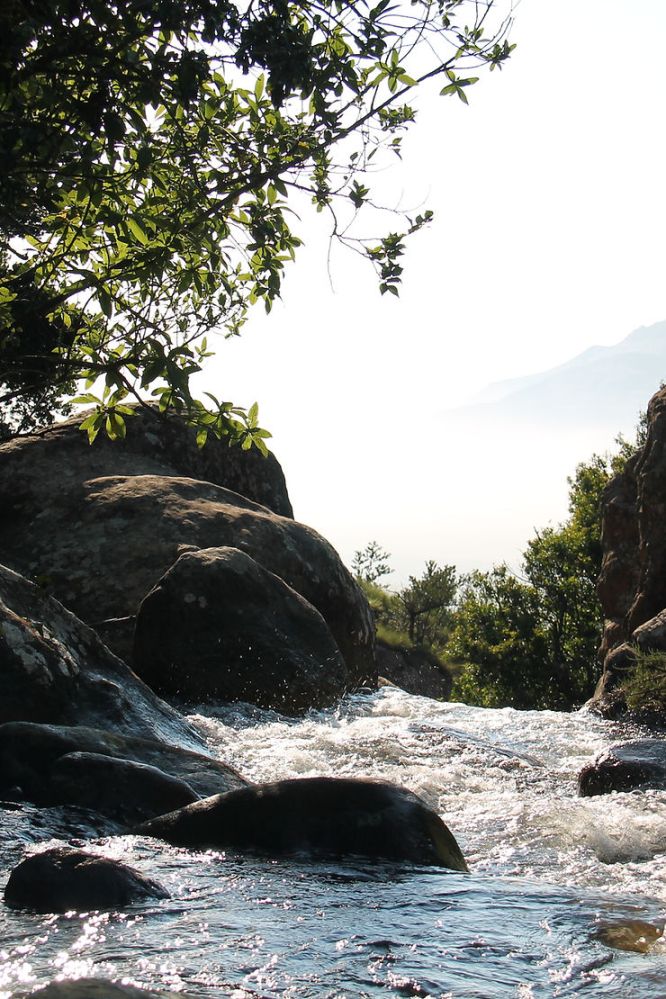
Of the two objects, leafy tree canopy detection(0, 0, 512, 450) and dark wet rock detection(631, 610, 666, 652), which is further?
dark wet rock detection(631, 610, 666, 652)

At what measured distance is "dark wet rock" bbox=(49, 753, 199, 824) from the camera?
586cm

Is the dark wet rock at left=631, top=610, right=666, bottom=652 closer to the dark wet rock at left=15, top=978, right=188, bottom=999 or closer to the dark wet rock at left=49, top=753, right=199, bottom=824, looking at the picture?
the dark wet rock at left=49, top=753, right=199, bottom=824

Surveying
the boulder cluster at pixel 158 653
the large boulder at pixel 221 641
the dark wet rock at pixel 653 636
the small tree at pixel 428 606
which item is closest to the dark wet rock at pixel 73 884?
the boulder cluster at pixel 158 653

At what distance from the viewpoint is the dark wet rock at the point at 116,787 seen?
5859 millimetres

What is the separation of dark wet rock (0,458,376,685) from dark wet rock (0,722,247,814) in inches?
217

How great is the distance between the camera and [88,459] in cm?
1566

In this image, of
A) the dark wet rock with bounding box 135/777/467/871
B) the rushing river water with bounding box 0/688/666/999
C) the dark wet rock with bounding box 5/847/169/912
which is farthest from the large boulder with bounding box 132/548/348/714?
the dark wet rock with bounding box 5/847/169/912

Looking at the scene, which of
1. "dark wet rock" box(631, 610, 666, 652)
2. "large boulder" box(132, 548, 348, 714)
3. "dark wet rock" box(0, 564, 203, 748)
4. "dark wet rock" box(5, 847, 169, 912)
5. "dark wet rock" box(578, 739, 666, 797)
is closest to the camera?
"dark wet rock" box(5, 847, 169, 912)

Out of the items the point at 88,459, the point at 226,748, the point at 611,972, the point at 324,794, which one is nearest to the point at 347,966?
the point at 611,972

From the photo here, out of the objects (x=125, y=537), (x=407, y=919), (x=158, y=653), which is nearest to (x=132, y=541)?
(x=125, y=537)

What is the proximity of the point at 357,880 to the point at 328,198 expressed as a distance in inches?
144

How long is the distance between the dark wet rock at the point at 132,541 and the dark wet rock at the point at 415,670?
12.0 m

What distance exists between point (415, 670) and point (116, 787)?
22795mm

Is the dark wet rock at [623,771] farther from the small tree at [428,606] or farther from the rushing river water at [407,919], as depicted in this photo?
the small tree at [428,606]
